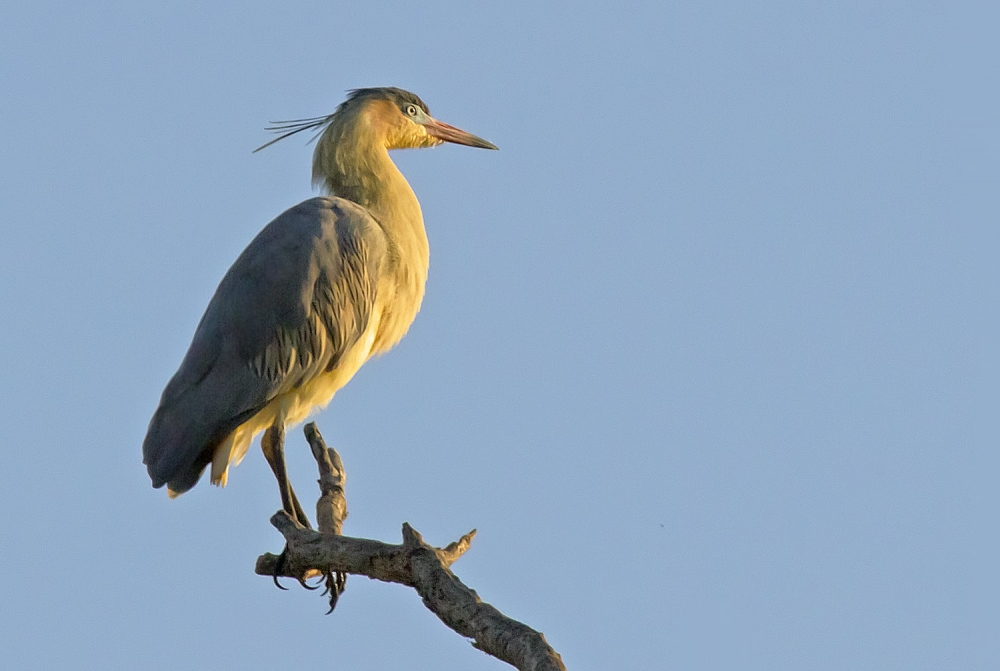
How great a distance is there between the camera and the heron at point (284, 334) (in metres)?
6.61

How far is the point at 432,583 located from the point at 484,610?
34cm

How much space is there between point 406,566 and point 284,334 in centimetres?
231

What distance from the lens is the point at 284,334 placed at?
268 inches

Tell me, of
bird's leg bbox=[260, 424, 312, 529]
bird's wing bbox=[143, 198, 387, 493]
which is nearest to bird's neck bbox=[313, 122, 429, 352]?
bird's wing bbox=[143, 198, 387, 493]

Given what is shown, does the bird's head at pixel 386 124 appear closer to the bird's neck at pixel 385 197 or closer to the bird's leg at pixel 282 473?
the bird's neck at pixel 385 197

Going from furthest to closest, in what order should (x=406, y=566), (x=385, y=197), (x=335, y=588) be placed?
1. (x=385, y=197)
2. (x=335, y=588)
3. (x=406, y=566)

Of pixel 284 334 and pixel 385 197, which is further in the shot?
pixel 385 197

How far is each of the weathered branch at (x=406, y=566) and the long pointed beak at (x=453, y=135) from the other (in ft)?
9.78

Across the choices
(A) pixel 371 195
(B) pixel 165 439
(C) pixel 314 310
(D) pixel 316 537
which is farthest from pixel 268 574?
(A) pixel 371 195

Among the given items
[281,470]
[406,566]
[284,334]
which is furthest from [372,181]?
[406,566]

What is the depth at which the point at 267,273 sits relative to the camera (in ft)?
22.6

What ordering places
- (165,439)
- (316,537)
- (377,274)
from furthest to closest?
(377,274)
(165,439)
(316,537)

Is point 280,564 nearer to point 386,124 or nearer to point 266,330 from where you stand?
point 266,330

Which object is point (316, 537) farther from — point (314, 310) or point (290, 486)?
point (314, 310)
